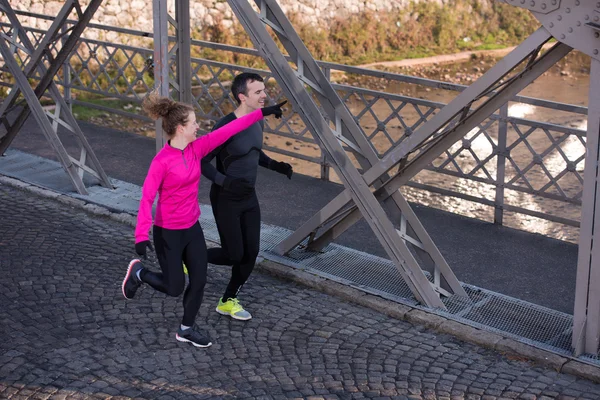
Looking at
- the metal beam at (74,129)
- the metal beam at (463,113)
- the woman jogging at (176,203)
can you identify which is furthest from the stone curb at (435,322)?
the metal beam at (74,129)

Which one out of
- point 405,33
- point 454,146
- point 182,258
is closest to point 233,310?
point 182,258

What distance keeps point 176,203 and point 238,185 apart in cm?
57

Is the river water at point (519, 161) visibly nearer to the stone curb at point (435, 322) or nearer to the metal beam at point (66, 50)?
the stone curb at point (435, 322)

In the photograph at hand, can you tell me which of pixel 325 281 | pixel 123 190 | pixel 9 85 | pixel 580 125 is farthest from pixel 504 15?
pixel 325 281

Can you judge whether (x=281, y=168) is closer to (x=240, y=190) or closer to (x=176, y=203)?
(x=240, y=190)

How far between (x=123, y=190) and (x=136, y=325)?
11.3ft

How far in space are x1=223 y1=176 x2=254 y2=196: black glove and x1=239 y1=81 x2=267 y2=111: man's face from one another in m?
0.56

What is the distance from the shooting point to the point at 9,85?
1414 cm

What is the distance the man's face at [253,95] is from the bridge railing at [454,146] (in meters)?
2.90

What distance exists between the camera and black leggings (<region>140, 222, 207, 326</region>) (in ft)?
20.6

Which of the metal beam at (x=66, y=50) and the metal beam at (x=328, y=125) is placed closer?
the metal beam at (x=328, y=125)

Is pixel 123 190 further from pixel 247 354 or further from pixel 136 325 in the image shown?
pixel 247 354

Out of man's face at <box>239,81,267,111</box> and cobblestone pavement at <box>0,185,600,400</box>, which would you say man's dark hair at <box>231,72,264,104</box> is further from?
cobblestone pavement at <box>0,185,600,400</box>

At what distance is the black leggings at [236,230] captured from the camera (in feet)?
22.2
